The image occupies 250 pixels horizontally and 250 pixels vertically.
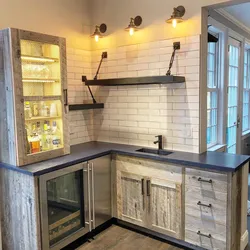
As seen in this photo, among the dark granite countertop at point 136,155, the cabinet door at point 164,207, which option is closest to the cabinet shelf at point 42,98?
the dark granite countertop at point 136,155

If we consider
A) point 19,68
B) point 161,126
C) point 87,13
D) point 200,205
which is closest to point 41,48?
point 19,68

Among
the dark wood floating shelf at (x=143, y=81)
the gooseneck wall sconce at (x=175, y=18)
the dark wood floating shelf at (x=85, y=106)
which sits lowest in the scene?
the dark wood floating shelf at (x=85, y=106)

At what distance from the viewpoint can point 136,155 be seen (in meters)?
2.74

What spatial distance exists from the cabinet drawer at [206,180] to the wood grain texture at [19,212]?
4.38 feet

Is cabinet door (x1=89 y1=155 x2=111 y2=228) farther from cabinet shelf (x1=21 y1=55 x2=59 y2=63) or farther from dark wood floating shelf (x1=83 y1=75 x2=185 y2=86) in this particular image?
cabinet shelf (x1=21 y1=55 x2=59 y2=63)

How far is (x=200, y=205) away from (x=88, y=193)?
3.54 ft

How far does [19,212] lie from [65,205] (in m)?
0.42

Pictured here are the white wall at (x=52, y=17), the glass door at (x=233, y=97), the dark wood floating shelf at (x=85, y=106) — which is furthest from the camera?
the glass door at (x=233, y=97)

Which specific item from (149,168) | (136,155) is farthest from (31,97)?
(149,168)

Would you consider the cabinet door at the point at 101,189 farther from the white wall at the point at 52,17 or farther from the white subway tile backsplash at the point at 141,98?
the white wall at the point at 52,17

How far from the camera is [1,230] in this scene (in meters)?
2.55

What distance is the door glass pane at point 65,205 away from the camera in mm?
2422

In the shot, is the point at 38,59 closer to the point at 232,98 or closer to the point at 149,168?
the point at 149,168

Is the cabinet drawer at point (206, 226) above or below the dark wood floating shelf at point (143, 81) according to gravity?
A: below
